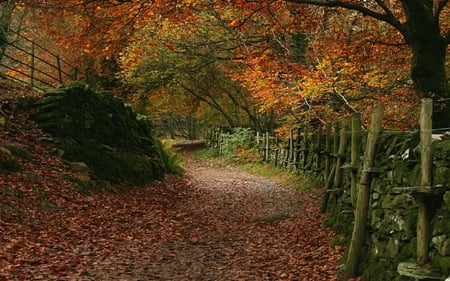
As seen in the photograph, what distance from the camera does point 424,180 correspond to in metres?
4.91

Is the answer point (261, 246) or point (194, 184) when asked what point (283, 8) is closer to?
point (194, 184)

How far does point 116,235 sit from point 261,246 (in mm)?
2689

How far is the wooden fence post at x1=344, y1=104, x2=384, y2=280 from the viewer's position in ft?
21.1

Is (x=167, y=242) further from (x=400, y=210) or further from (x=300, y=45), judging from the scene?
(x=300, y=45)

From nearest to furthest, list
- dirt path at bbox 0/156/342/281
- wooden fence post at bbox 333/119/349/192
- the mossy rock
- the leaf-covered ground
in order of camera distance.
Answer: dirt path at bbox 0/156/342/281
the leaf-covered ground
wooden fence post at bbox 333/119/349/192
the mossy rock

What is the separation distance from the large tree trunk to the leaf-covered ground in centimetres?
350

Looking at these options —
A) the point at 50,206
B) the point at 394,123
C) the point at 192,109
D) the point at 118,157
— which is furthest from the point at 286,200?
the point at 192,109

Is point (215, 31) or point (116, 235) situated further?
point (215, 31)

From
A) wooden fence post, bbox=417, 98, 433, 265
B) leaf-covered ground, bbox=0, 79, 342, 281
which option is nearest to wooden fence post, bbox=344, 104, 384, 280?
leaf-covered ground, bbox=0, 79, 342, 281

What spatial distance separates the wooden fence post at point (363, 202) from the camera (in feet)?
21.1

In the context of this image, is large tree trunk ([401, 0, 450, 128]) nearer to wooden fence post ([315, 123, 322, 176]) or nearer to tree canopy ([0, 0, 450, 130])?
tree canopy ([0, 0, 450, 130])

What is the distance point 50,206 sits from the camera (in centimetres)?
936

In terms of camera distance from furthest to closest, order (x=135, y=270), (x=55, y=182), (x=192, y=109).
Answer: (x=192, y=109) → (x=55, y=182) → (x=135, y=270)

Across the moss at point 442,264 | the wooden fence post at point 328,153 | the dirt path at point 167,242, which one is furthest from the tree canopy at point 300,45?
the moss at point 442,264
